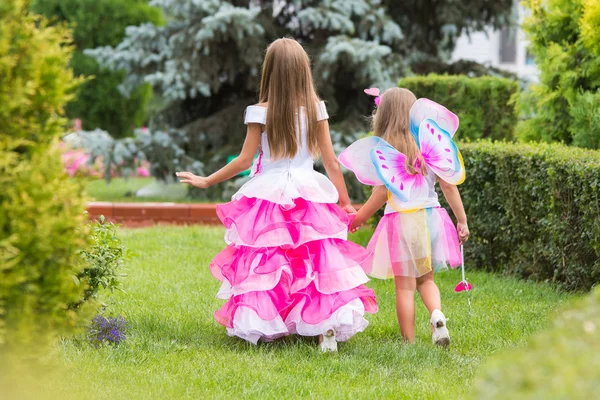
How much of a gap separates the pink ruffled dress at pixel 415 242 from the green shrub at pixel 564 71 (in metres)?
2.74

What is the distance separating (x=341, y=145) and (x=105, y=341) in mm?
6564

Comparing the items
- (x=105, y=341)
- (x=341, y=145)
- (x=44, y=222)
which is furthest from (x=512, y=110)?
(x=44, y=222)

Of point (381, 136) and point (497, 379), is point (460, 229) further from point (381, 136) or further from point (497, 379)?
point (497, 379)

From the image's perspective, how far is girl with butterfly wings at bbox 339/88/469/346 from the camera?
452 cm

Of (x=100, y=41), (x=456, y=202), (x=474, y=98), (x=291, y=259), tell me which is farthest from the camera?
(x=100, y=41)

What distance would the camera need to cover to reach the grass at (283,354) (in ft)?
12.2

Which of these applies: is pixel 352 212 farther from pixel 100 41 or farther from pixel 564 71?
pixel 100 41

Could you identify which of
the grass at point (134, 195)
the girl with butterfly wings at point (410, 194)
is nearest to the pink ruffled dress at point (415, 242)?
the girl with butterfly wings at point (410, 194)

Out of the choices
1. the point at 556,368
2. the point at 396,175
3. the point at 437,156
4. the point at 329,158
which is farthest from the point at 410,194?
the point at 556,368

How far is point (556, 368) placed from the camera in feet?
5.81

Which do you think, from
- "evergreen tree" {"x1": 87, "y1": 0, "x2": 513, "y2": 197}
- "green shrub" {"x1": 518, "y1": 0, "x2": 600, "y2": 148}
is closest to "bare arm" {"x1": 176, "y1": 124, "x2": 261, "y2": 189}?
"green shrub" {"x1": 518, "y1": 0, "x2": 600, "y2": 148}

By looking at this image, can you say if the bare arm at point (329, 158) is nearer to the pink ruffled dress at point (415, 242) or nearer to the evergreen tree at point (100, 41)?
the pink ruffled dress at point (415, 242)

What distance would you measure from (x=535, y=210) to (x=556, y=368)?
4528 mm

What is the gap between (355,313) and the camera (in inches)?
177
